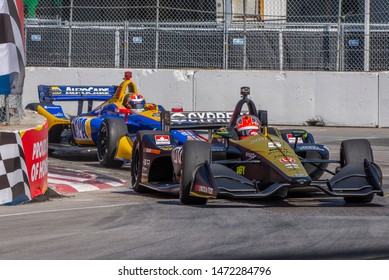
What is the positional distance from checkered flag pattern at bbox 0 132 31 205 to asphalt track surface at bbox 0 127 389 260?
18 cm

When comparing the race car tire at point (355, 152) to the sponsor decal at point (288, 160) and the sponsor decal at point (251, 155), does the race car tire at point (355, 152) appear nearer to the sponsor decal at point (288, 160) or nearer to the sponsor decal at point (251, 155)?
the sponsor decal at point (288, 160)

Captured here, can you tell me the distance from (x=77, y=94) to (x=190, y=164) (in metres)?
7.96

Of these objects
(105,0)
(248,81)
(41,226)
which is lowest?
(41,226)

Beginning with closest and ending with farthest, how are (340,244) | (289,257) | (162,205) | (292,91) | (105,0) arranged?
(289,257), (340,244), (162,205), (292,91), (105,0)

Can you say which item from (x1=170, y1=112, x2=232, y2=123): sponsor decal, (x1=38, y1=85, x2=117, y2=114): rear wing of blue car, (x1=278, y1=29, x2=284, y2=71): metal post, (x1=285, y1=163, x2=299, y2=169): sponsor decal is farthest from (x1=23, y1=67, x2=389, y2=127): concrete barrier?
(x1=285, y1=163, x2=299, y2=169): sponsor decal

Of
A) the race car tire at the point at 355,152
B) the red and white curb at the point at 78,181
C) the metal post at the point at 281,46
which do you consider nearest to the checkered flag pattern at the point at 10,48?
the red and white curb at the point at 78,181

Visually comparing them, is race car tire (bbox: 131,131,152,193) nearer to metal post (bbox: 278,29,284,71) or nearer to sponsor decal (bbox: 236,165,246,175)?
sponsor decal (bbox: 236,165,246,175)

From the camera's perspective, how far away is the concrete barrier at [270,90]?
20.1 m

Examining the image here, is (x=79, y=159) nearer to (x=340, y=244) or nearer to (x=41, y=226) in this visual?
(x=41, y=226)

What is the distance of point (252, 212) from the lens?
895 centimetres

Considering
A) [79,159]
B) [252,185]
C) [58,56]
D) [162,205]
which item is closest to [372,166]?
[252,185]

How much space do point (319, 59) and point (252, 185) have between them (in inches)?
461

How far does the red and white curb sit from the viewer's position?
37.9 ft

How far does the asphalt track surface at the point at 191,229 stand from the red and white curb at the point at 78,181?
79 centimetres
